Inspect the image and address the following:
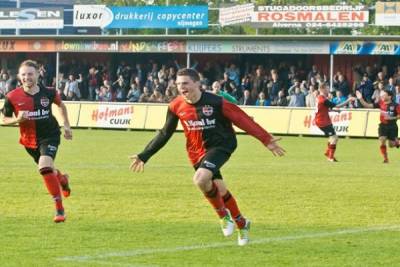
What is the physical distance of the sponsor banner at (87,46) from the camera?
48094 mm

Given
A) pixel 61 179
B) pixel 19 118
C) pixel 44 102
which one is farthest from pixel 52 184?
pixel 61 179

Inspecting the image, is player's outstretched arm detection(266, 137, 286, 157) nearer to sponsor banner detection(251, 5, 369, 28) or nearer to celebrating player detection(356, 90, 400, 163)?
celebrating player detection(356, 90, 400, 163)

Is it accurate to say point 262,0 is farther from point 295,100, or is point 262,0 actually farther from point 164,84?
point 295,100

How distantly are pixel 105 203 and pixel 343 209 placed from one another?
3.36 metres

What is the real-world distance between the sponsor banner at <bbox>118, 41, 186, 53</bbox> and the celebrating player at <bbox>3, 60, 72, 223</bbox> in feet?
104

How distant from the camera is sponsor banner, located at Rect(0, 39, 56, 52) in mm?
49656

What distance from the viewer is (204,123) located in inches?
468

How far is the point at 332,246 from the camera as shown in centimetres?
1148

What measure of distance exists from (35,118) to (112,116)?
94.2 ft

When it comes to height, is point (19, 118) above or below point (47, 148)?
above

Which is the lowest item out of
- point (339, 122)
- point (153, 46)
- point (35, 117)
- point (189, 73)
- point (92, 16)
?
point (339, 122)

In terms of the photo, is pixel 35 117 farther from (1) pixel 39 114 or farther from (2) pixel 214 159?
(2) pixel 214 159

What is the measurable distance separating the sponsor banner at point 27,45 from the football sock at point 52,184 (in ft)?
119

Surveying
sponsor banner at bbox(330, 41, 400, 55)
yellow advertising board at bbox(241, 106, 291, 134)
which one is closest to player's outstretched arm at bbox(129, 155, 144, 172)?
yellow advertising board at bbox(241, 106, 291, 134)
